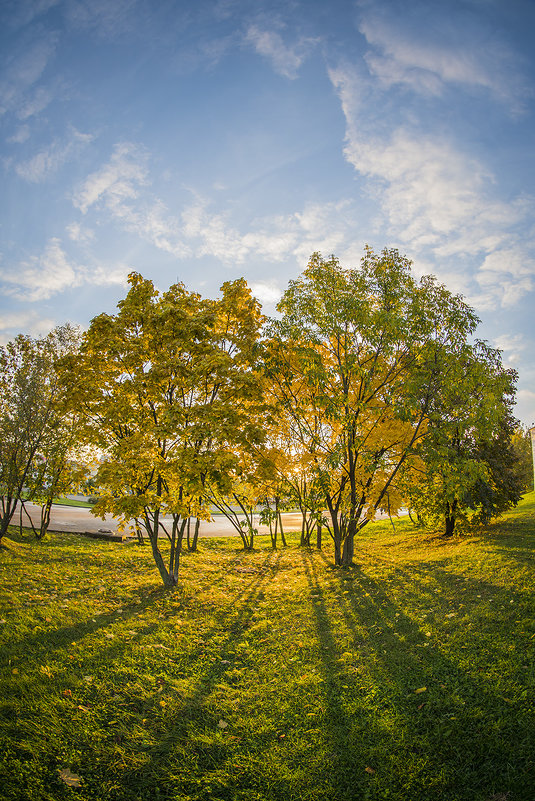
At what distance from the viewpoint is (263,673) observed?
15.0 ft

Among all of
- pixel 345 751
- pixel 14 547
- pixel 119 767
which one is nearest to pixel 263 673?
pixel 345 751

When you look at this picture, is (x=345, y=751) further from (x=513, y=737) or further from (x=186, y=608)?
(x=186, y=608)

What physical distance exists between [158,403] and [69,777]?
5642 mm

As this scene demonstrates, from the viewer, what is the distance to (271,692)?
4.12 metres

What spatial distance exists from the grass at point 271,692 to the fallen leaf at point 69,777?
19 mm

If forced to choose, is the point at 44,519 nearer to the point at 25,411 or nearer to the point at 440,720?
the point at 25,411

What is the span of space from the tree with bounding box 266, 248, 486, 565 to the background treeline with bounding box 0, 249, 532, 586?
5 cm

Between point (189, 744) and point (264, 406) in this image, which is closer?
point (189, 744)

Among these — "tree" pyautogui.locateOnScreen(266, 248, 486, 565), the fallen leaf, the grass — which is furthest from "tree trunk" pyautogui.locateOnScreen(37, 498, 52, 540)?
the fallen leaf

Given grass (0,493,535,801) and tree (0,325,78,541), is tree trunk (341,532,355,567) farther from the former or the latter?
tree (0,325,78,541)

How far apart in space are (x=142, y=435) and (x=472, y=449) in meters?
11.1

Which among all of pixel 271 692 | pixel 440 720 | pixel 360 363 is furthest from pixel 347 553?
pixel 440 720

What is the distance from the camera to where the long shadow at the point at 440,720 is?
2.88 metres

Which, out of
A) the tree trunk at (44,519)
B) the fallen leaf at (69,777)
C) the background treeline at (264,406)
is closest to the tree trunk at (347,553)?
the background treeline at (264,406)
